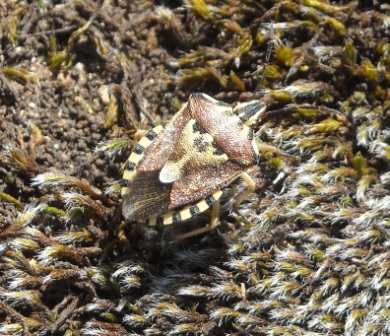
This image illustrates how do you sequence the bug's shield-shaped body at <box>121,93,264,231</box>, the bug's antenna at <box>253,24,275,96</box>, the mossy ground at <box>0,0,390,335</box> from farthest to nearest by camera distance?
the bug's antenna at <box>253,24,275,96</box> → the mossy ground at <box>0,0,390,335</box> → the bug's shield-shaped body at <box>121,93,264,231</box>

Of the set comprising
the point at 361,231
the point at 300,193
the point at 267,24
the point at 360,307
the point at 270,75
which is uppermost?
the point at 267,24

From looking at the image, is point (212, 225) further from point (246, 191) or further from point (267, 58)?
point (267, 58)

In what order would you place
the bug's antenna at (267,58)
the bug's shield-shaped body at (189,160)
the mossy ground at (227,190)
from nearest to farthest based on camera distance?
the bug's shield-shaped body at (189,160) → the mossy ground at (227,190) → the bug's antenna at (267,58)

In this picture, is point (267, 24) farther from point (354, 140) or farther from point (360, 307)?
point (360, 307)

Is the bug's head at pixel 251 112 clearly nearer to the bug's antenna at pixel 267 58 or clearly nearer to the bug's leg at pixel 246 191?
the bug's antenna at pixel 267 58

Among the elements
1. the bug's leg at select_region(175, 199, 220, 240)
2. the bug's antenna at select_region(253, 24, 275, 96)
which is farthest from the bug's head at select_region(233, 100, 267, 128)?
the bug's leg at select_region(175, 199, 220, 240)

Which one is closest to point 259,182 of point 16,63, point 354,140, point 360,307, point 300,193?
point 300,193

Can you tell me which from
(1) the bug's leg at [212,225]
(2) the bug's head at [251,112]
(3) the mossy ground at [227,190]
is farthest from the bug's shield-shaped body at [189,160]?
(3) the mossy ground at [227,190]

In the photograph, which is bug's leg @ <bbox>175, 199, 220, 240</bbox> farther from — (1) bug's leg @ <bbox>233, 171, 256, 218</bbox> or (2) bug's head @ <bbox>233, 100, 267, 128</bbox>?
(2) bug's head @ <bbox>233, 100, 267, 128</bbox>
